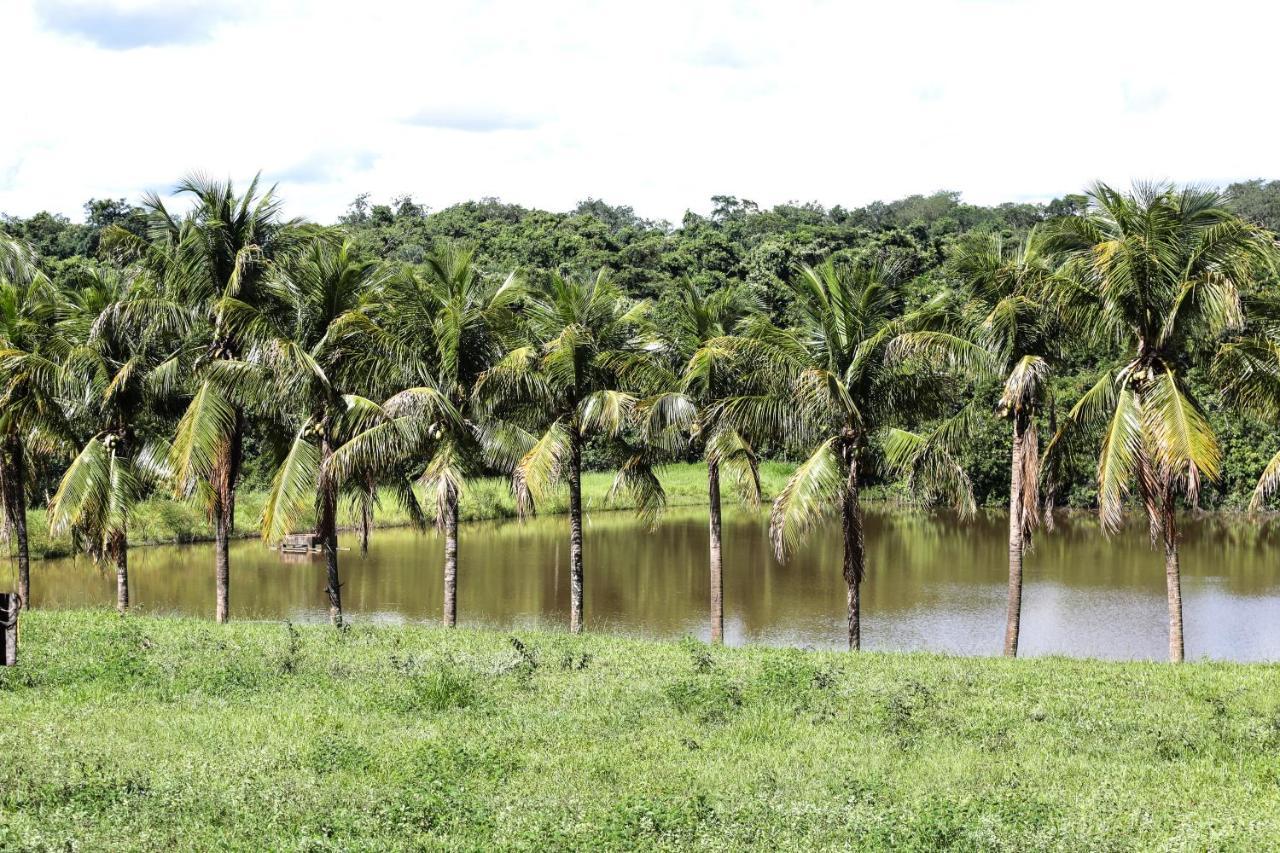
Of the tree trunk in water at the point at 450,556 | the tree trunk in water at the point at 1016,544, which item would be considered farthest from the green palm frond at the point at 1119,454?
the tree trunk in water at the point at 450,556

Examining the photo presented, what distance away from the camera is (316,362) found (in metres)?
19.0

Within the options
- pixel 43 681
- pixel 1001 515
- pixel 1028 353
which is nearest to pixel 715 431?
pixel 1028 353

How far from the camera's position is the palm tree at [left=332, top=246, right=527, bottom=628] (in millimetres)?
18922

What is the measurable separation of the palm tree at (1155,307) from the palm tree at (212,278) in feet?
40.4

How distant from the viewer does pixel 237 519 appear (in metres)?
42.8

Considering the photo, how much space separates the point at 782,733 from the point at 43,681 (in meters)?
8.54

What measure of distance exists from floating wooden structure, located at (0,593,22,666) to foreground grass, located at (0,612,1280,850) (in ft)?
2.61

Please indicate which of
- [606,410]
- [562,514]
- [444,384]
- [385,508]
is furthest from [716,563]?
[562,514]

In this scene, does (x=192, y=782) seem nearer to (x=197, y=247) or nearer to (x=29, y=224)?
(x=197, y=247)

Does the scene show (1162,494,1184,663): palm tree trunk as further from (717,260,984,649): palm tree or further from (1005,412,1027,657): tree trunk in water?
(717,260,984,649): palm tree

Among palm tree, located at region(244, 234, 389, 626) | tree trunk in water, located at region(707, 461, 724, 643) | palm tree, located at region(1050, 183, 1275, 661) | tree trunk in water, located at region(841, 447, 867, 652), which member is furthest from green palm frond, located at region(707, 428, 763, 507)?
palm tree, located at region(244, 234, 389, 626)

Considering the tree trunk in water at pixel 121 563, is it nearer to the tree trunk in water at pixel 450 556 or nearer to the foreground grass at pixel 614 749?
the foreground grass at pixel 614 749

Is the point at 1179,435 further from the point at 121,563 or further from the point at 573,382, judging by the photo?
the point at 121,563

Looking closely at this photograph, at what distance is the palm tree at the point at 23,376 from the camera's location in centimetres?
2009
